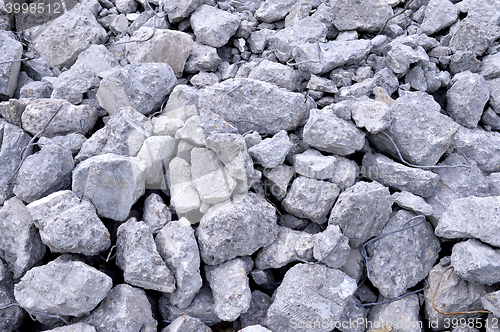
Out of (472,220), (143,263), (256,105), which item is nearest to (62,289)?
(143,263)

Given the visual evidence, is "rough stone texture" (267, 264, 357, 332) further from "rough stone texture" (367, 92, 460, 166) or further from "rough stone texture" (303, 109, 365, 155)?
"rough stone texture" (367, 92, 460, 166)

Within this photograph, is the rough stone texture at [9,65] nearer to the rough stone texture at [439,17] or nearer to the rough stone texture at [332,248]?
the rough stone texture at [332,248]

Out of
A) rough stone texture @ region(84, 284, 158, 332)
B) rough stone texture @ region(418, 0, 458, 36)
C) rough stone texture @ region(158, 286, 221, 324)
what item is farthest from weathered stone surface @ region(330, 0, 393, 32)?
rough stone texture @ region(84, 284, 158, 332)

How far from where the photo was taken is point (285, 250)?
9.53 ft

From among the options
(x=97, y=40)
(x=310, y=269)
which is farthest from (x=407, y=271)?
(x=97, y=40)

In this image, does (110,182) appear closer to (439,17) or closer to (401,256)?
(401,256)

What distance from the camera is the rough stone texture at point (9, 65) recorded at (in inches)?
148

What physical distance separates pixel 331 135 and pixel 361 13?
1.73 metres

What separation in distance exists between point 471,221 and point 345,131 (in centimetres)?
115

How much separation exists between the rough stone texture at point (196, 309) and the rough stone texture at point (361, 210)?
1.13 metres

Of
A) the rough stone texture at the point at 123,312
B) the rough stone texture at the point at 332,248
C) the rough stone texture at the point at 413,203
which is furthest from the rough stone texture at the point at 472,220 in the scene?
the rough stone texture at the point at 123,312

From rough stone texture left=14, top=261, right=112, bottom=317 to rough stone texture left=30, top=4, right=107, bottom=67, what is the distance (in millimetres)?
2651

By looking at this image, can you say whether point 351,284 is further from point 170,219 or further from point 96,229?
point 96,229

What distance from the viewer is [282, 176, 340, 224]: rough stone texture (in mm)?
2969
